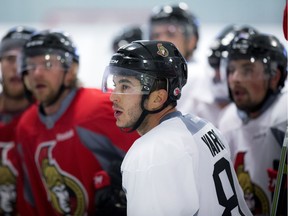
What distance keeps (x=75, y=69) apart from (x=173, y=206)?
1.53m

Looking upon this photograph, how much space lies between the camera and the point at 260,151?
2.86 metres

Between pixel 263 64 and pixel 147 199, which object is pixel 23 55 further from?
pixel 147 199

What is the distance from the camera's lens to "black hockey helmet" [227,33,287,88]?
2.95m

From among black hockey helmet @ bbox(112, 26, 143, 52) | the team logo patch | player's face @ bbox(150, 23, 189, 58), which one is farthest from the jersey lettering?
black hockey helmet @ bbox(112, 26, 143, 52)

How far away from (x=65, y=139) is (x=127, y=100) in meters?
0.95

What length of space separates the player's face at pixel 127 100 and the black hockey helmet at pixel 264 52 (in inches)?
38.9

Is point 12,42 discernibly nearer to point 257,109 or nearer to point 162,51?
point 257,109

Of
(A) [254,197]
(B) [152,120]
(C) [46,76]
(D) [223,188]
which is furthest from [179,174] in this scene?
(C) [46,76]

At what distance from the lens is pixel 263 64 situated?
295 centimetres

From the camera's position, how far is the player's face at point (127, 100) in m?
2.14

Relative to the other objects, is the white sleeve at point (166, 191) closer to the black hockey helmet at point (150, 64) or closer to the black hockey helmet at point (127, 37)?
the black hockey helmet at point (150, 64)

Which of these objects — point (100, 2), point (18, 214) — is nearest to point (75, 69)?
point (18, 214)

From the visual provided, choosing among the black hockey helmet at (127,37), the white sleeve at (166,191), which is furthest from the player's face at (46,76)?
the black hockey helmet at (127,37)

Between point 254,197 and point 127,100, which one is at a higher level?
point 127,100
